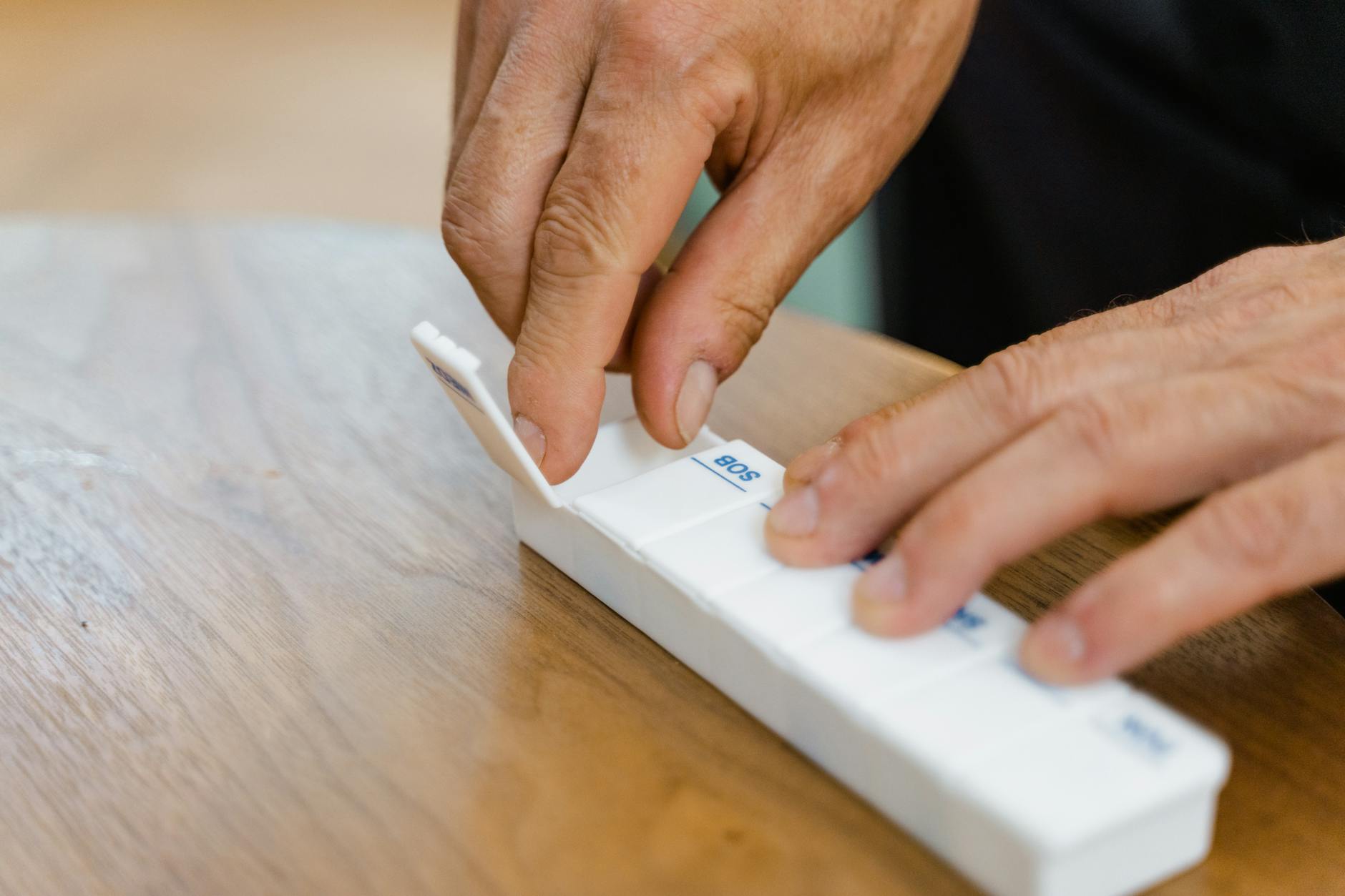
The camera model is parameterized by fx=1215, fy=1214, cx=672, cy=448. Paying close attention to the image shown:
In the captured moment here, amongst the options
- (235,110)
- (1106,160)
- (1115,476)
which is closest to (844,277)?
(1106,160)

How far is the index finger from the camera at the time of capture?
650 millimetres

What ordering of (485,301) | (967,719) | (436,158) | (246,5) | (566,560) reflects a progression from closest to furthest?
(967,719), (566,560), (485,301), (436,158), (246,5)

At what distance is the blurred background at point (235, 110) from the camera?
274 centimetres

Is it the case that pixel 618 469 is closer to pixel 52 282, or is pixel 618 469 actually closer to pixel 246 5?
pixel 52 282

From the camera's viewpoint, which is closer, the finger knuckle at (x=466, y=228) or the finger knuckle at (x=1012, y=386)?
the finger knuckle at (x=1012, y=386)

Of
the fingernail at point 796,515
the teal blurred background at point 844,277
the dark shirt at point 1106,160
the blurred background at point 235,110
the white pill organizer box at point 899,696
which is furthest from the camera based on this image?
the blurred background at point 235,110

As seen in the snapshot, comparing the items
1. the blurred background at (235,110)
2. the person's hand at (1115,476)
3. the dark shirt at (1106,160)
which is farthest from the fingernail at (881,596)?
the blurred background at (235,110)

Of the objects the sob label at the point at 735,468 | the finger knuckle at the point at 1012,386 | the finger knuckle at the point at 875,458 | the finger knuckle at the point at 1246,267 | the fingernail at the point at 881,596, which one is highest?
the finger knuckle at the point at 1246,267

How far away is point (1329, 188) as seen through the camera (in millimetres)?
1000

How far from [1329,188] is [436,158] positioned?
7.53ft

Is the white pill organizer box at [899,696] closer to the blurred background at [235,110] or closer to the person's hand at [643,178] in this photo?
the person's hand at [643,178]

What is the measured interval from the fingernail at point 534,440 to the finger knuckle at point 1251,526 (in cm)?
32

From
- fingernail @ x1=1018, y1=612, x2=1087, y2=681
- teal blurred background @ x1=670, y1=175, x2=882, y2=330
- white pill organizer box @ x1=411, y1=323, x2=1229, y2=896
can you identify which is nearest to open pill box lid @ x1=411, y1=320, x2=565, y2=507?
white pill organizer box @ x1=411, y1=323, x2=1229, y2=896

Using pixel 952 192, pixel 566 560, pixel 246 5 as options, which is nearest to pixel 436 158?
pixel 246 5
